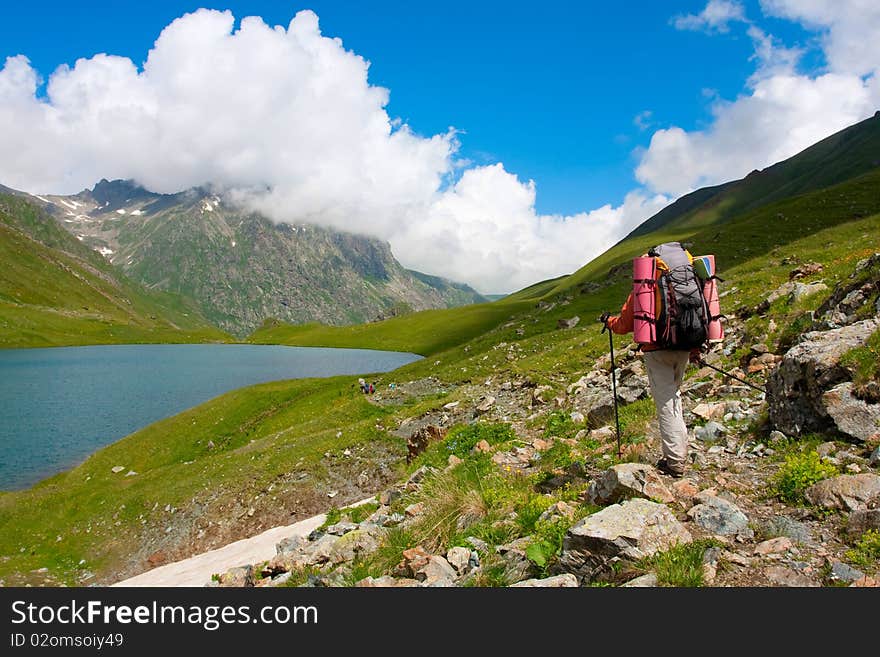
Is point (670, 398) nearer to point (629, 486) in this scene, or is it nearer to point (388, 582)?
point (629, 486)

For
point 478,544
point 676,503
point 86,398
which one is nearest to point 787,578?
point 676,503

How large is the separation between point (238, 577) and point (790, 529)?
1085cm

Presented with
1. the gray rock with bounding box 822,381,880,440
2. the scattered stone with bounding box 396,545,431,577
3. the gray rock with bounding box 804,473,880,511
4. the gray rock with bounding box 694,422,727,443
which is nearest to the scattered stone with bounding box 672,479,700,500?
the gray rock with bounding box 804,473,880,511

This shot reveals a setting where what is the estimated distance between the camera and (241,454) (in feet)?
96.0

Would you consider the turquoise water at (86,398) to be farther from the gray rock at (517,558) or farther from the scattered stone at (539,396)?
the gray rock at (517,558)

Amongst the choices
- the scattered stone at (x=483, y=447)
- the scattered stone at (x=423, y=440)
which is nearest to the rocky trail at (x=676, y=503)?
the scattered stone at (x=483, y=447)

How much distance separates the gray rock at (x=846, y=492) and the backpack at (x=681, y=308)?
2.58 m

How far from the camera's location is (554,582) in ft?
18.1

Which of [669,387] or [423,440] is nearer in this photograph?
[669,387]

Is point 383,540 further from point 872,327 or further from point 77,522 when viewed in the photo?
point 77,522

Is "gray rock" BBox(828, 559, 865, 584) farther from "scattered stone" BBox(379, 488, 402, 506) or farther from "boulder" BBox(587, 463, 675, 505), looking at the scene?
"scattered stone" BBox(379, 488, 402, 506)

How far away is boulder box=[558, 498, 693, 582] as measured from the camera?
5.71 meters

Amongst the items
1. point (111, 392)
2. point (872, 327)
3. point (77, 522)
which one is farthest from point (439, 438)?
point (111, 392)

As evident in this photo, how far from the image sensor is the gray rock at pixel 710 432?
32.4ft
